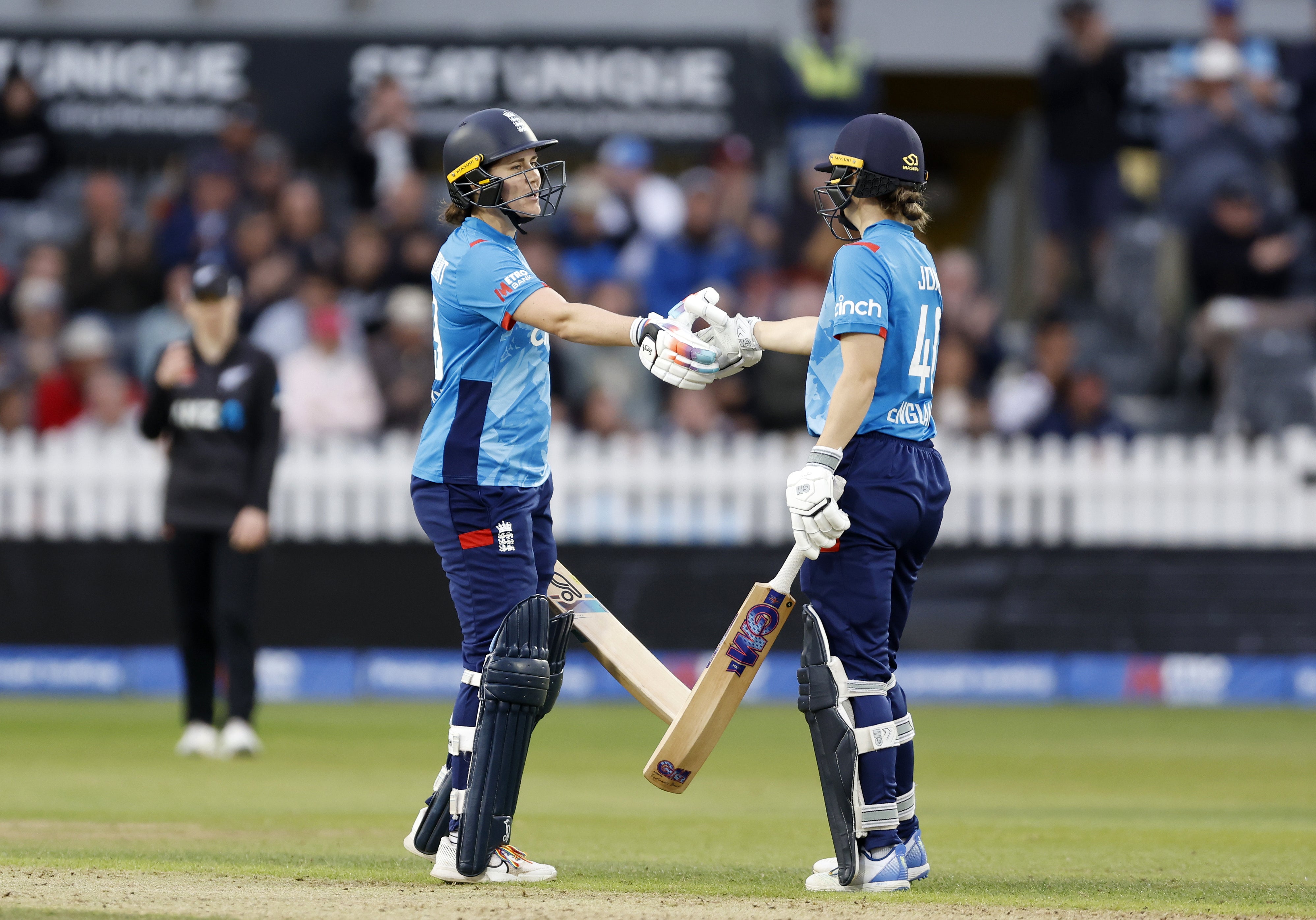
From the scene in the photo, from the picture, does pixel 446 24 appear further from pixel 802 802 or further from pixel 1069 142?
pixel 802 802

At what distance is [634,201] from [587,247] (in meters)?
0.79

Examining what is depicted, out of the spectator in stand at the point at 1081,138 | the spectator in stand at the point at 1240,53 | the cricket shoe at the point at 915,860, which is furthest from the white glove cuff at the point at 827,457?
the spectator in stand at the point at 1240,53

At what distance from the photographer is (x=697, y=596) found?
13242 mm

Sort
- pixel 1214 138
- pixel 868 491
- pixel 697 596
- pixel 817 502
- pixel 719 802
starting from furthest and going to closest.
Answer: pixel 1214 138
pixel 697 596
pixel 719 802
pixel 868 491
pixel 817 502

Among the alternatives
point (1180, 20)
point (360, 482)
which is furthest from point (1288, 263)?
point (360, 482)

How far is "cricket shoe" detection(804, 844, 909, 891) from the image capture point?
19.9 feet

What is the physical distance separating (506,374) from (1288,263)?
10235 mm

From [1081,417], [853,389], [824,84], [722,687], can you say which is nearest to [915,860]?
[722,687]

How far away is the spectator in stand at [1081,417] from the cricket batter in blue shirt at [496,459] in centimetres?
805

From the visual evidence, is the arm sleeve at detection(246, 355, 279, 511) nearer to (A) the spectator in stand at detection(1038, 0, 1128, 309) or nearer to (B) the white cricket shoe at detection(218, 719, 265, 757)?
(B) the white cricket shoe at detection(218, 719, 265, 757)

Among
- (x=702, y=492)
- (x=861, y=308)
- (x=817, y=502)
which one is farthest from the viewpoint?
(x=702, y=492)

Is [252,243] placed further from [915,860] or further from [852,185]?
[915,860]

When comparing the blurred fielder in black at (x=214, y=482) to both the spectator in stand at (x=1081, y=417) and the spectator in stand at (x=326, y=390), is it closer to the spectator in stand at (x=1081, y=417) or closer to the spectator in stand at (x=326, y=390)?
the spectator in stand at (x=326, y=390)

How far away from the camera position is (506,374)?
20.7ft
